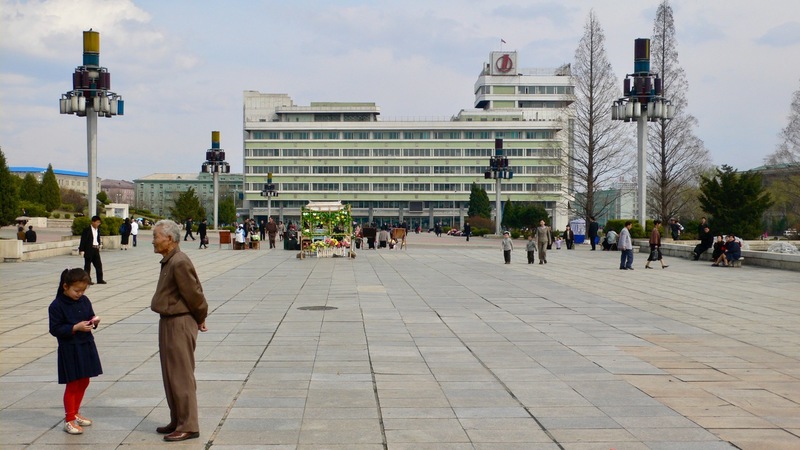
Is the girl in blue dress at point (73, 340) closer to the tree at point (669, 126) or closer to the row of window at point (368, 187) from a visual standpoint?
the tree at point (669, 126)

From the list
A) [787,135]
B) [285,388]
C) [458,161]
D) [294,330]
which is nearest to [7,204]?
[294,330]

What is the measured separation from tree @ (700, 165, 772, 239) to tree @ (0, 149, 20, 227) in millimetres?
37578

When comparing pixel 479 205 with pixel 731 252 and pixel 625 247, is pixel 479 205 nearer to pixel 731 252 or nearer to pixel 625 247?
pixel 731 252

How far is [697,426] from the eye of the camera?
21.2 feet

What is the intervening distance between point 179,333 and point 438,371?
11.1 feet

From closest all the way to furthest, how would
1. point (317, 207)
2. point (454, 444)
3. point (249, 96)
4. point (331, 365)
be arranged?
point (454, 444) → point (331, 365) → point (317, 207) → point (249, 96)

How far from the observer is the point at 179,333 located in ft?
20.1

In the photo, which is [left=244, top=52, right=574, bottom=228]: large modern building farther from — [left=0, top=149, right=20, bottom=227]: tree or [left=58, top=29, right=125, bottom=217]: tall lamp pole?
[left=58, top=29, right=125, bottom=217]: tall lamp pole

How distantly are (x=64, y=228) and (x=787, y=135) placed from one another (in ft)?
193

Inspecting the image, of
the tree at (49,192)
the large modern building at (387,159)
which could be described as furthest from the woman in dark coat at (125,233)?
the large modern building at (387,159)

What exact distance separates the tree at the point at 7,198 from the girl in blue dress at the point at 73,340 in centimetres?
4490

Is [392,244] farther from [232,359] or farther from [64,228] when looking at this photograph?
[64,228]

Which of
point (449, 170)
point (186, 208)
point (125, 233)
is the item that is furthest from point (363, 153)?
point (125, 233)

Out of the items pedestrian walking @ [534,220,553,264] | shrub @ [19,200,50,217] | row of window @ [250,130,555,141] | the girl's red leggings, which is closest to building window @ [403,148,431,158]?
row of window @ [250,130,555,141]
